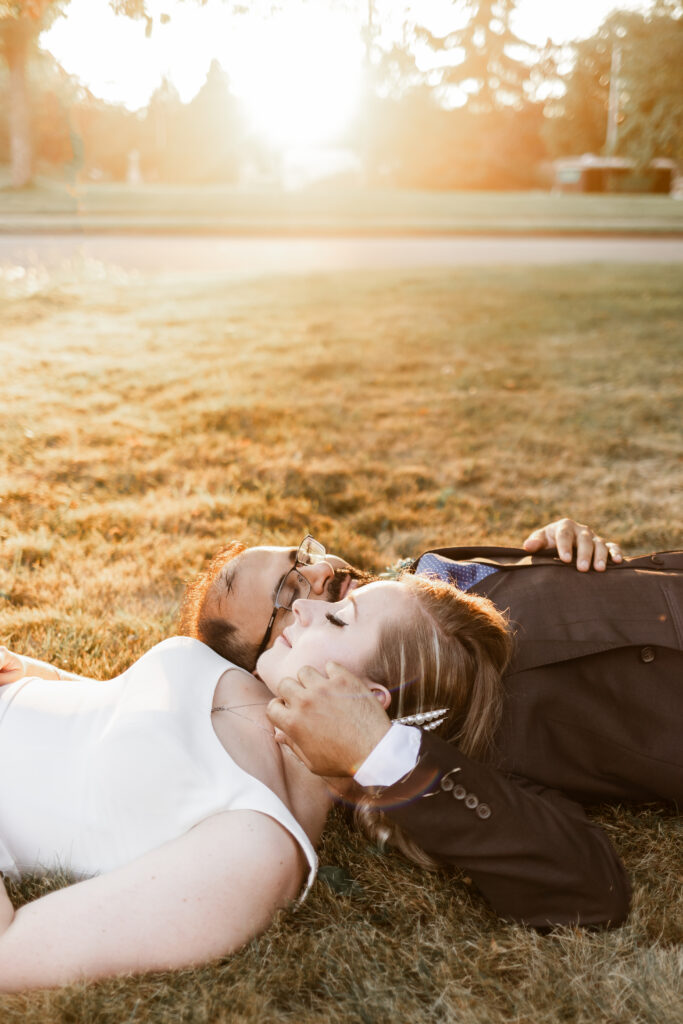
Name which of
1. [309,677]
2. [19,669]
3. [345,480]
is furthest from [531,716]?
[345,480]

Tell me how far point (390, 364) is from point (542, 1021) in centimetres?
639

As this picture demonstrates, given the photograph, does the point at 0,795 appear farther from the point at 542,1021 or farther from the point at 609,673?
the point at 609,673

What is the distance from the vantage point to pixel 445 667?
195 centimetres

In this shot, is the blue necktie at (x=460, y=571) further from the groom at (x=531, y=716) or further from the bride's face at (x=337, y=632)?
the bride's face at (x=337, y=632)

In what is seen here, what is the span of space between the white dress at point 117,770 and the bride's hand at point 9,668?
0.30 feet

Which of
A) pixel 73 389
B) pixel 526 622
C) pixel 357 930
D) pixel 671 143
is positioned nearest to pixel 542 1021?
pixel 357 930

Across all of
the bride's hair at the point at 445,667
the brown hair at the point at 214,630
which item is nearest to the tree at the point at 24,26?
the brown hair at the point at 214,630

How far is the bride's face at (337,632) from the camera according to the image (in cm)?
192

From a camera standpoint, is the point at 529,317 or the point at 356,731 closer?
the point at 356,731

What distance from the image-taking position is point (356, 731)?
1.77 meters

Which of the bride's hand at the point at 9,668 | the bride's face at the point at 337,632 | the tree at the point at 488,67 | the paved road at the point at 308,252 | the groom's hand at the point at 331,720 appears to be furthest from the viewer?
the tree at the point at 488,67

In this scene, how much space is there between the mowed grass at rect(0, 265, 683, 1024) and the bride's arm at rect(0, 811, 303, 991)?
0.08 meters

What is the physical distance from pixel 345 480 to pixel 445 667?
2965 mm

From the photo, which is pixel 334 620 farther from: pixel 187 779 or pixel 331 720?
pixel 187 779
